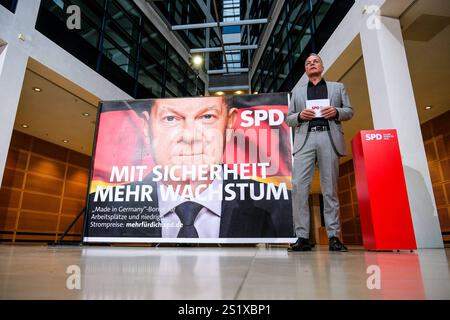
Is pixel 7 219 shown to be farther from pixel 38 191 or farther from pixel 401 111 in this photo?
pixel 401 111

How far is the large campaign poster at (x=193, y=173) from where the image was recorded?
9.77 feet

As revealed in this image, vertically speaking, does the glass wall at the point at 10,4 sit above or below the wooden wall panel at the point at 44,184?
above

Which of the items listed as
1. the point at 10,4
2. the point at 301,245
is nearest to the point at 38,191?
the point at 10,4

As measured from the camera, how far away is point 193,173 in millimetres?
3156

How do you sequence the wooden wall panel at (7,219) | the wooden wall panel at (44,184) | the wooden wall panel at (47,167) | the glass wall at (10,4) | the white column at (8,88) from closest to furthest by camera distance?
the white column at (8,88) < the glass wall at (10,4) < the wooden wall panel at (7,219) < the wooden wall panel at (44,184) < the wooden wall panel at (47,167)

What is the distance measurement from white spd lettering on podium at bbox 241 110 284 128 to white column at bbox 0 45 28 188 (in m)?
3.48

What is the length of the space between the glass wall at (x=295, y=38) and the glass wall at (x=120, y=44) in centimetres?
334

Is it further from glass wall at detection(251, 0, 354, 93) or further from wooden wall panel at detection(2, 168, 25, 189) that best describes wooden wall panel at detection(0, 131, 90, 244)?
glass wall at detection(251, 0, 354, 93)

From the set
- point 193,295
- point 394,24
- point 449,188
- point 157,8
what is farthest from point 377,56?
point 157,8

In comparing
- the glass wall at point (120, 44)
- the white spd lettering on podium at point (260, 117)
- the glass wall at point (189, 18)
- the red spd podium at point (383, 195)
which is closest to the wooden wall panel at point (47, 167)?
the glass wall at point (120, 44)

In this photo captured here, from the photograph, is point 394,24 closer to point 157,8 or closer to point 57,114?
point 57,114

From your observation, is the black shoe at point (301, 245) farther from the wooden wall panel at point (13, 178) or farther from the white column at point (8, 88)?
the wooden wall panel at point (13, 178)

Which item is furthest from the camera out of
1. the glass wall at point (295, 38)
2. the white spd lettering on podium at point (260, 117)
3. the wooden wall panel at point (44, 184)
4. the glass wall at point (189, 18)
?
the glass wall at point (189, 18)

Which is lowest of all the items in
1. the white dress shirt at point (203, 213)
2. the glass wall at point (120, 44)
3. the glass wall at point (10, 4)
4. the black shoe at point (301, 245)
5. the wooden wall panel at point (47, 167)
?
the black shoe at point (301, 245)
